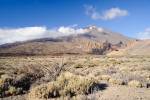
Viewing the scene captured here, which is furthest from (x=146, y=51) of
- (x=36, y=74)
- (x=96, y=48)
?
(x=36, y=74)

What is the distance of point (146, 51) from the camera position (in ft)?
380

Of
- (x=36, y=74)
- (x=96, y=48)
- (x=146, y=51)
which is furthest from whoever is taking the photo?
(x=96, y=48)

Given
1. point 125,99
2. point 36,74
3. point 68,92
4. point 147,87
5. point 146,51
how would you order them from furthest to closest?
1. point 146,51
2. point 36,74
3. point 147,87
4. point 68,92
5. point 125,99

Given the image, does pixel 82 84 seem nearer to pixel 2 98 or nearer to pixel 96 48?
pixel 2 98

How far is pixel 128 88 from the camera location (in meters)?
15.6

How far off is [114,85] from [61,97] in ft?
14.9

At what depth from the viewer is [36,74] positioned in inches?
792

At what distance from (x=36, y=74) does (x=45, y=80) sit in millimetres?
2952

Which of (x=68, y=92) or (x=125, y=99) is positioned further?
(x=68, y=92)

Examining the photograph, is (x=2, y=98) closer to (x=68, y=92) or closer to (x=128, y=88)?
(x=68, y=92)

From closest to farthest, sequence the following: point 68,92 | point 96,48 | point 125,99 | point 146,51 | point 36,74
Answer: point 125,99, point 68,92, point 36,74, point 146,51, point 96,48

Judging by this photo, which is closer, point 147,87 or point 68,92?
point 68,92

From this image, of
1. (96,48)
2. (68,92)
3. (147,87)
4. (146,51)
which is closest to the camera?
(68,92)

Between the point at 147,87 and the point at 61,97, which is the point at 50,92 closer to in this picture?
the point at 61,97
